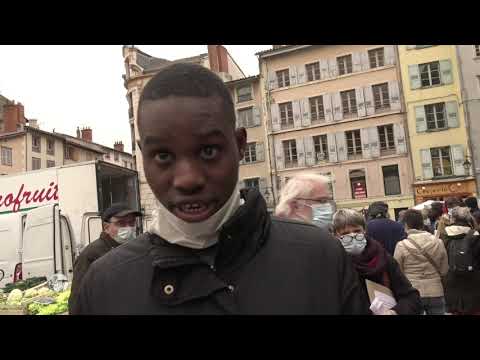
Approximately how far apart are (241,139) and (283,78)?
83.0 ft

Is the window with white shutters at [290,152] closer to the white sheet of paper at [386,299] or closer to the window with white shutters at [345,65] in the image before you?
the window with white shutters at [345,65]

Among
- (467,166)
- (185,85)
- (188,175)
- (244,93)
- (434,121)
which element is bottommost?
(188,175)

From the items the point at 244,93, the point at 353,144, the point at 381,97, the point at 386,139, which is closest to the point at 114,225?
the point at 353,144

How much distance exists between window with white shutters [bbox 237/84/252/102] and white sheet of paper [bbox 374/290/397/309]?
24425 millimetres

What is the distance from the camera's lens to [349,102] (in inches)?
945

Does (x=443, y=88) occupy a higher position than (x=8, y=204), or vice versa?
(x=443, y=88)

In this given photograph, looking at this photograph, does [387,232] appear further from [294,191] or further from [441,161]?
[441,161]

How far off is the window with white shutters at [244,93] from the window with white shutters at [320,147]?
5.02 metres

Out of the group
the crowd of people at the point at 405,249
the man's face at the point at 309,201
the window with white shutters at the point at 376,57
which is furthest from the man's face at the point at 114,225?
the window with white shutters at the point at 376,57

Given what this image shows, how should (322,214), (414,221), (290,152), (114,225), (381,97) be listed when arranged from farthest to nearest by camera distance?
(290,152), (381,97), (114,225), (414,221), (322,214)

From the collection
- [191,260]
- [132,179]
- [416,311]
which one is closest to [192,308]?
[191,260]

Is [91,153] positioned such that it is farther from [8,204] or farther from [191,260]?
[191,260]
